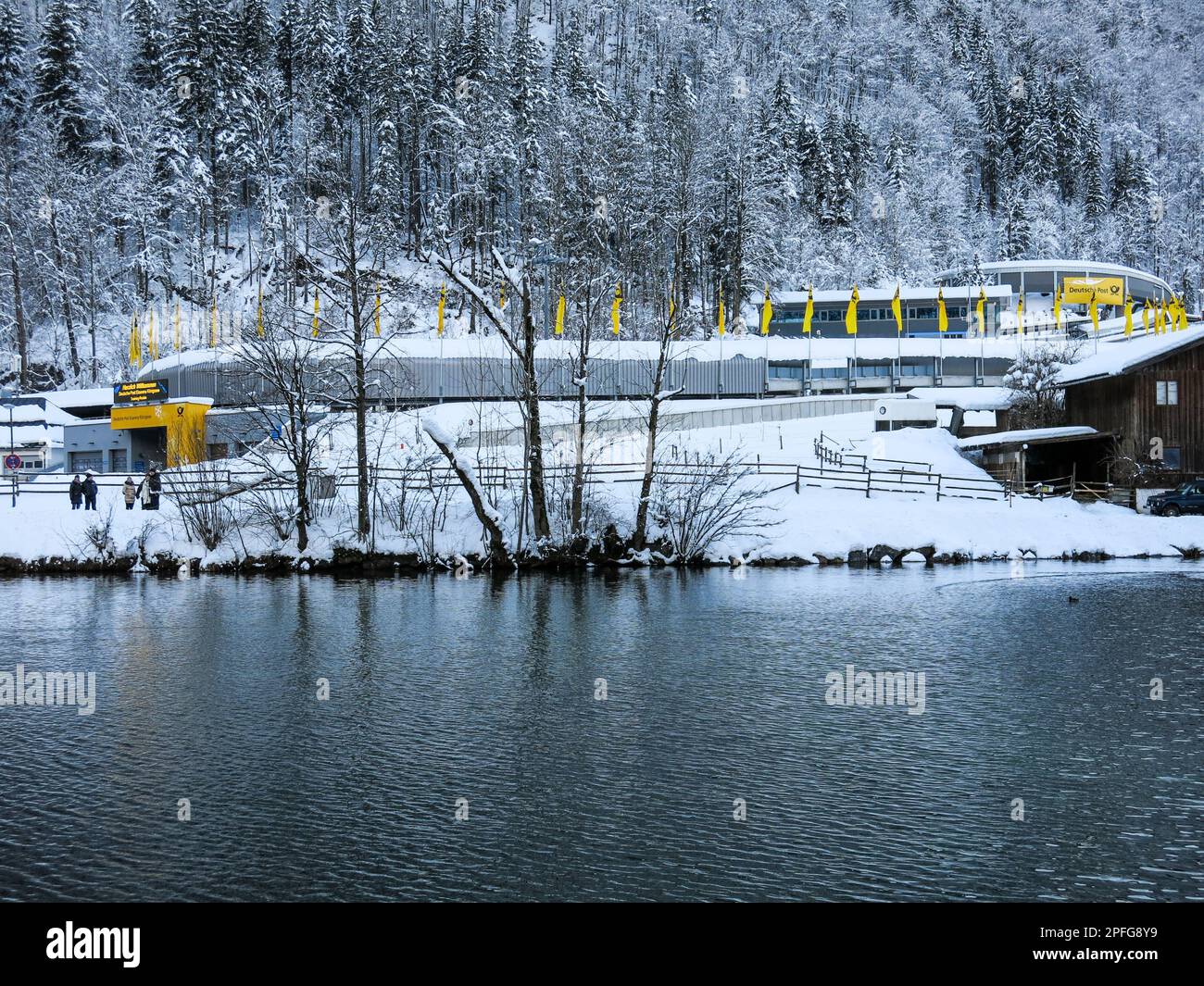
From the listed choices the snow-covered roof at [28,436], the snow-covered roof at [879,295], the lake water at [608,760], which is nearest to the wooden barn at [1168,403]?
the lake water at [608,760]

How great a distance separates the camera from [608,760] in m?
11.8

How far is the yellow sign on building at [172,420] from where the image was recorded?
2343 inches

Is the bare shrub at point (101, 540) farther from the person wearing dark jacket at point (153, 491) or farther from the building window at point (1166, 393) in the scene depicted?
the building window at point (1166, 393)

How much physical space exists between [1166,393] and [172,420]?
49382mm

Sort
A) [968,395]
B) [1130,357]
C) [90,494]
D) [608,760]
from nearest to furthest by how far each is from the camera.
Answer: [608,760] → [90,494] → [1130,357] → [968,395]

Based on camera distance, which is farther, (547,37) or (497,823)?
(547,37)

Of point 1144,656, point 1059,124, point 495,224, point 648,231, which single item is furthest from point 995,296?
point 1144,656

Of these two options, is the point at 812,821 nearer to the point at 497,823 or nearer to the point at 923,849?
the point at 923,849

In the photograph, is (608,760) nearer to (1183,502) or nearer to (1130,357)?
(1183,502)

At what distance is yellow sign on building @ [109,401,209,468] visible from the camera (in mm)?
59500

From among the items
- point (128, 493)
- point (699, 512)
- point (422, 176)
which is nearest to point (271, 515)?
point (128, 493)
